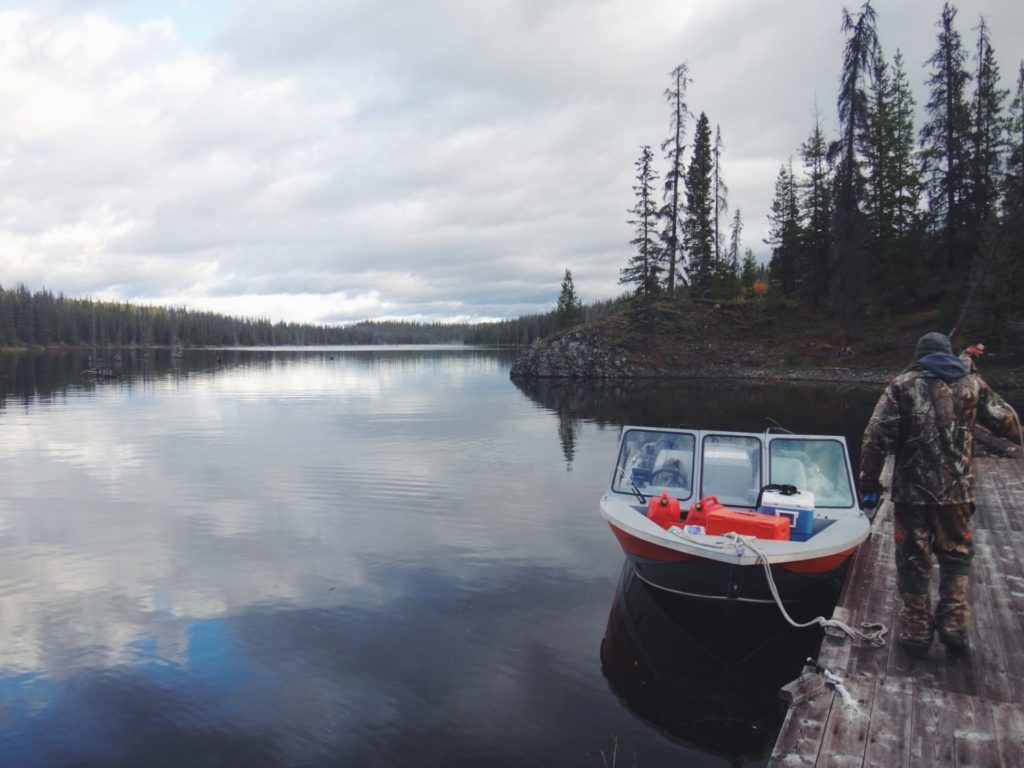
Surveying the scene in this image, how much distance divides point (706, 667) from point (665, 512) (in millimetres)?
2160

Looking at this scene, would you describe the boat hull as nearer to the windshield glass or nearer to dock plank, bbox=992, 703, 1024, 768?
the windshield glass

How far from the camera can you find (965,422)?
19.5 ft

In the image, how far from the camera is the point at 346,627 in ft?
31.7

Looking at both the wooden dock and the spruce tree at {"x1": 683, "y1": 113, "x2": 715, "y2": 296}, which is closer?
the wooden dock

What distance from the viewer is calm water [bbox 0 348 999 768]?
277 inches

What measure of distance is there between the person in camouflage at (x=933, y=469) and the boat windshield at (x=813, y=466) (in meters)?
4.25

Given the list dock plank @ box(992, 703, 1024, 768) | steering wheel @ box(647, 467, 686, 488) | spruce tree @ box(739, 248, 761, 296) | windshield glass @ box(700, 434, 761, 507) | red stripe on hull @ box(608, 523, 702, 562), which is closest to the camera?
dock plank @ box(992, 703, 1024, 768)

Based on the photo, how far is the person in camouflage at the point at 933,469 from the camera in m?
5.88

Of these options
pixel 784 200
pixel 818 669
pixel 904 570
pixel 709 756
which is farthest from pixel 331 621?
pixel 784 200

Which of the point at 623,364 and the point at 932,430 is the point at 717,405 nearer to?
the point at 623,364

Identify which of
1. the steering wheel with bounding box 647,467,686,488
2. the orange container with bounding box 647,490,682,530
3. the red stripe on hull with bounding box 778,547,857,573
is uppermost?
the steering wheel with bounding box 647,467,686,488

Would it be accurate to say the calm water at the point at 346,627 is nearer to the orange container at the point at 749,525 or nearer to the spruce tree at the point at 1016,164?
the orange container at the point at 749,525

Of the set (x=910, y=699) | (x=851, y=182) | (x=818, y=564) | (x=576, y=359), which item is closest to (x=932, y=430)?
(x=910, y=699)

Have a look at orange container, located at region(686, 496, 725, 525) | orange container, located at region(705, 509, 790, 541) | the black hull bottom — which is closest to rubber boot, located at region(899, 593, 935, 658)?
the black hull bottom
